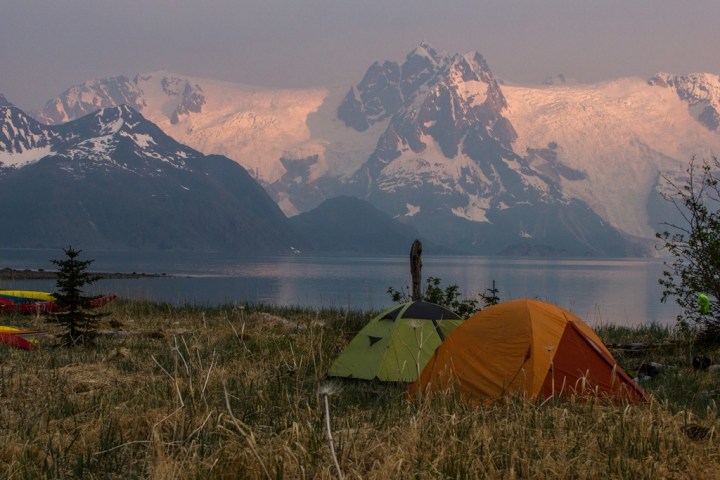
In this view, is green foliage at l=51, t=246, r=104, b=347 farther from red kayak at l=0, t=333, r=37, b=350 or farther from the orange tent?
the orange tent

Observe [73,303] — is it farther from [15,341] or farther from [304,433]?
[304,433]

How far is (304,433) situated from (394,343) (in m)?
7.02

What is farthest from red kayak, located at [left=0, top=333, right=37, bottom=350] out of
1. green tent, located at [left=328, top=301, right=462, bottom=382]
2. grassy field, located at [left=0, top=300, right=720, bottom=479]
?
green tent, located at [left=328, top=301, right=462, bottom=382]

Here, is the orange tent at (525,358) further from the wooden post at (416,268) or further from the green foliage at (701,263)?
the wooden post at (416,268)

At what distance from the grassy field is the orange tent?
2.20ft

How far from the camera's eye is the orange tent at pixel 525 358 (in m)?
10.6

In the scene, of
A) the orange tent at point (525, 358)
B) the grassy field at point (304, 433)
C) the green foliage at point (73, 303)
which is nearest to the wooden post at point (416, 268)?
the green foliage at point (73, 303)

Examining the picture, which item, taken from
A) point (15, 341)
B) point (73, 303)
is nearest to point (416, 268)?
point (73, 303)

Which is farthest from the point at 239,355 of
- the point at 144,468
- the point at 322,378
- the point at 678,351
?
the point at 678,351

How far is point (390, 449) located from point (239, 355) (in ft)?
24.8

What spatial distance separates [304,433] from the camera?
685 centimetres

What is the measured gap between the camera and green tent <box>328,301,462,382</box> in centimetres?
1353

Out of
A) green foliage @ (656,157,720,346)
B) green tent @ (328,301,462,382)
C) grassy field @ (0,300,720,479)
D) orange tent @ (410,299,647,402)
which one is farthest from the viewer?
green foliage @ (656,157,720,346)

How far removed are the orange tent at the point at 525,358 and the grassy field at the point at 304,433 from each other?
0.67 m
